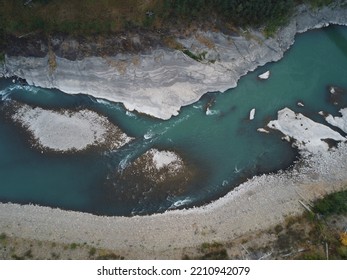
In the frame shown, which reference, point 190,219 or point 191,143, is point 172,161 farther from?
point 190,219

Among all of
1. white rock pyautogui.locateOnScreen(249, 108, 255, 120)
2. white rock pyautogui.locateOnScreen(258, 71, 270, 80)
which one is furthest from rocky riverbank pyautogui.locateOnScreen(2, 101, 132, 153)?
white rock pyautogui.locateOnScreen(258, 71, 270, 80)

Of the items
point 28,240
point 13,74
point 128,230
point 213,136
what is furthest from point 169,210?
point 13,74

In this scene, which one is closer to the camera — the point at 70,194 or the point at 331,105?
the point at 70,194

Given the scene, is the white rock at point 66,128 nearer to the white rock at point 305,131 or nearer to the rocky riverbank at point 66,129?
the rocky riverbank at point 66,129

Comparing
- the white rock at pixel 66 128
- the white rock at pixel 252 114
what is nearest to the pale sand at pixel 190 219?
the white rock at pixel 252 114

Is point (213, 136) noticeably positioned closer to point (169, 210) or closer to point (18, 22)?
point (169, 210)

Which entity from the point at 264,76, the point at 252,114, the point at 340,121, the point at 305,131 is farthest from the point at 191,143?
the point at 340,121
